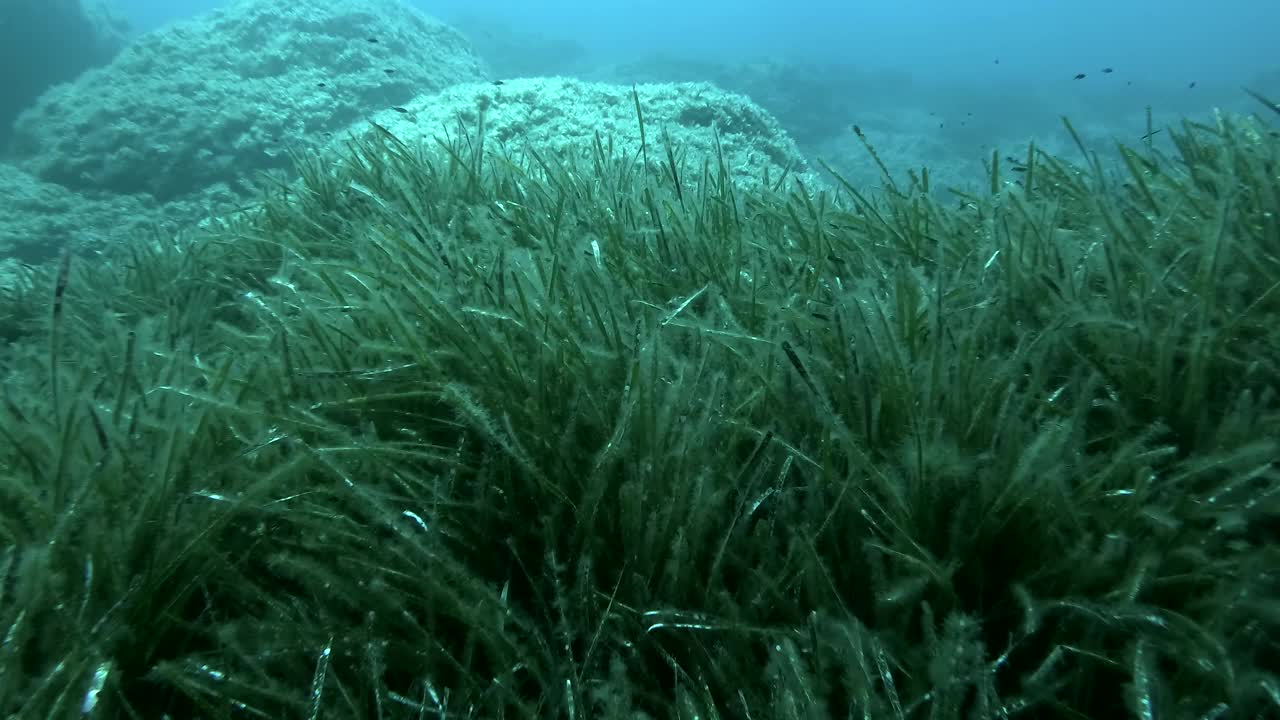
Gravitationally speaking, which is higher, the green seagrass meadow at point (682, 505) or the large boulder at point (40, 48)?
the green seagrass meadow at point (682, 505)

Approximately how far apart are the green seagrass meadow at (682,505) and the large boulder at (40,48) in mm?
22032

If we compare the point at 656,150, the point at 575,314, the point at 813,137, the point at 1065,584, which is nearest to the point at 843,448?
the point at 1065,584

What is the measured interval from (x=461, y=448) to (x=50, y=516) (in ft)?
2.43

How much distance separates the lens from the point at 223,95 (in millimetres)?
12258

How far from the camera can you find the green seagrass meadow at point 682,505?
1.10 metres

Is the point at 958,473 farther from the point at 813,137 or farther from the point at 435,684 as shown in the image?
the point at 813,137

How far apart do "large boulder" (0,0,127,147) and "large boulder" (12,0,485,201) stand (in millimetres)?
7252

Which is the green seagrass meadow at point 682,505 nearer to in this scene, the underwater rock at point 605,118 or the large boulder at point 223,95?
the underwater rock at point 605,118

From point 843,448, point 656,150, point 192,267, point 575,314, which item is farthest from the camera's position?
point 656,150

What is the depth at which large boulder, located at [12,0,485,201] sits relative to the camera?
11.2m

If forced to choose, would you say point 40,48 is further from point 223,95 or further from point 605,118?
point 605,118

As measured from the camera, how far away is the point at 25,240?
30.5 ft

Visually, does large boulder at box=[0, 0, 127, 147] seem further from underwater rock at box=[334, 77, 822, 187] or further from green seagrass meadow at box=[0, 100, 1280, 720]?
green seagrass meadow at box=[0, 100, 1280, 720]

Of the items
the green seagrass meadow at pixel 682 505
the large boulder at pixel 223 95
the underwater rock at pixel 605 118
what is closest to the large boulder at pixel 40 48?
the large boulder at pixel 223 95
